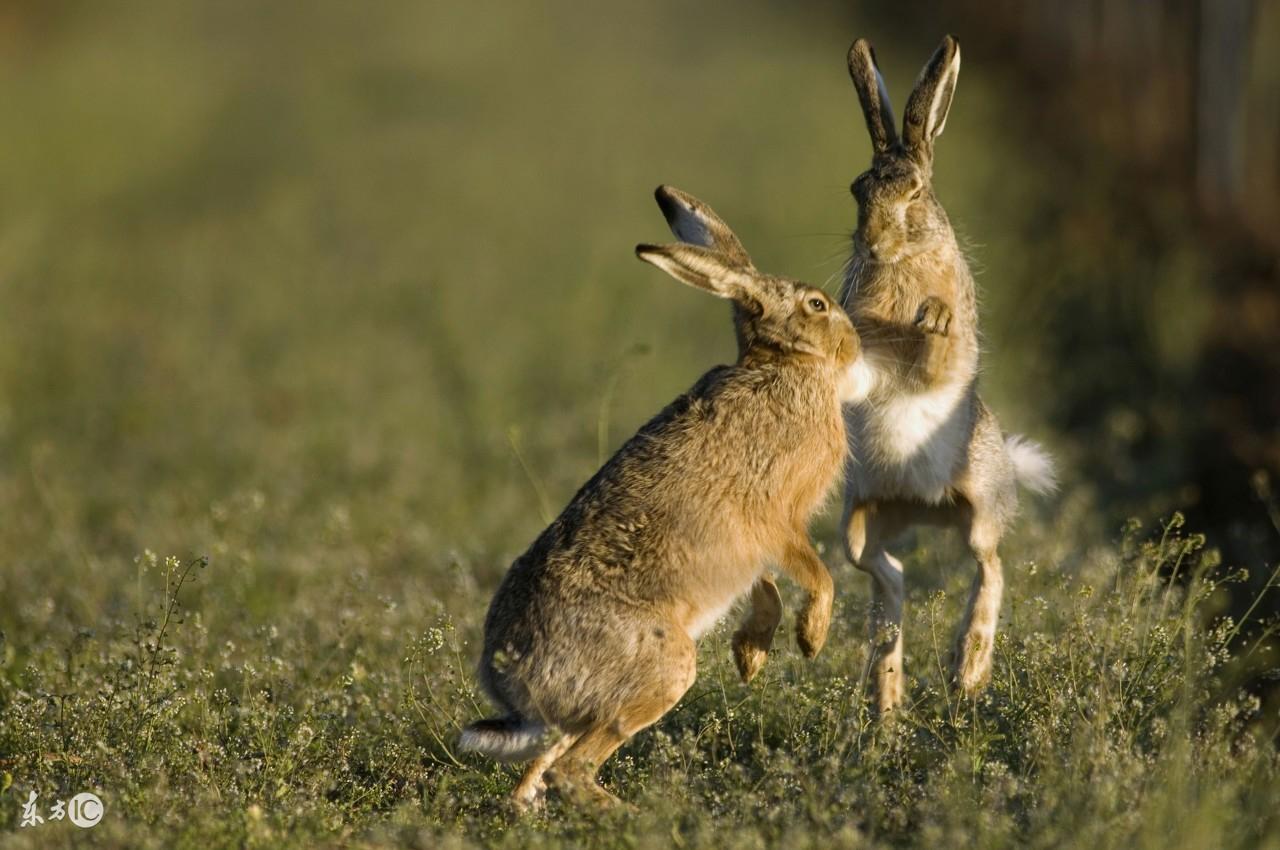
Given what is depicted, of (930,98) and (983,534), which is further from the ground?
(930,98)

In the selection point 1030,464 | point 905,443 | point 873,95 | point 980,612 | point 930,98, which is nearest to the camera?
point 980,612

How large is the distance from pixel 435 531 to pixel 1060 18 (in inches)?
571

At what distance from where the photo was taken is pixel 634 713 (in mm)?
4730

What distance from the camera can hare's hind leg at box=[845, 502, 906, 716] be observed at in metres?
5.66

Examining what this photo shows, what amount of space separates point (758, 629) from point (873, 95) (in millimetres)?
2196

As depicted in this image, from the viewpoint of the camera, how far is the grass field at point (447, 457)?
470 cm

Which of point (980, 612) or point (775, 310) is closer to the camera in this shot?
point (775, 310)

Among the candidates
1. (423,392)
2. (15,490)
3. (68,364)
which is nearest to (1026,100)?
(423,392)

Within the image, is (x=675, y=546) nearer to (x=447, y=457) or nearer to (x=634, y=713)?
(x=634, y=713)

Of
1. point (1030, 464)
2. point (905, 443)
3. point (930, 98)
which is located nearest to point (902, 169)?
point (930, 98)

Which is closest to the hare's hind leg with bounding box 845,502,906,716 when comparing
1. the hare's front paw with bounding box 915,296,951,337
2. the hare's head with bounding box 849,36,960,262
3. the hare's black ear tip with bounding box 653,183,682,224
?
the hare's front paw with bounding box 915,296,951,337

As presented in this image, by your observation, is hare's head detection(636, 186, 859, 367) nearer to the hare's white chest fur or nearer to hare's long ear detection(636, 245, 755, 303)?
hare's long ear detection(636, 245, 755, 303)

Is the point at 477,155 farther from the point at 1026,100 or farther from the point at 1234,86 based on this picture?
the point at 1234,86

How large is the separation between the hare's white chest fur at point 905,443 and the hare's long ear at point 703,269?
74 cm
